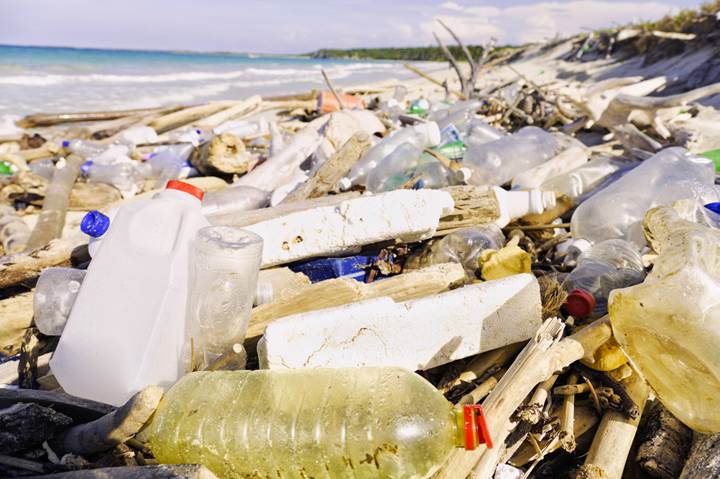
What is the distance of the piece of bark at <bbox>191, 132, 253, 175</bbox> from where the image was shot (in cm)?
443

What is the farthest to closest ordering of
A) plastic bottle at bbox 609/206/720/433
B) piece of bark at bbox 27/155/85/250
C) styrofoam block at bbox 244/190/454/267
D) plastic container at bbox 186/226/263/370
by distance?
piece of bark at bbox 27/155/85/250 < styrofoam block at bbox 244/190/454/267 < plastic container at bbox 186/226/263/370 < plastic bottle at bbox 609/206/720/433

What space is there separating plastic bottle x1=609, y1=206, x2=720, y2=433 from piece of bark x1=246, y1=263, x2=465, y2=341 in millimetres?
662

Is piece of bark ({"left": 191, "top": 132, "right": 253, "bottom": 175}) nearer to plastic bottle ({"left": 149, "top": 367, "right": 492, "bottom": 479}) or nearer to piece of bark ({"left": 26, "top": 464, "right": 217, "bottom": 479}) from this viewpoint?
plastic bottle ({"left": 149, "top": 367, "right": 492, "bottom": 479})

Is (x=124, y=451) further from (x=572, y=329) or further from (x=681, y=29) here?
(x=681, y=29)

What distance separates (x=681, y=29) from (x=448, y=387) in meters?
15.5

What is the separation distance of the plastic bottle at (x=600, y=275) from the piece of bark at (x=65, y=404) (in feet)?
5.33

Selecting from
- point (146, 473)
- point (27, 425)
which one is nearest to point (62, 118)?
point (27, 425)

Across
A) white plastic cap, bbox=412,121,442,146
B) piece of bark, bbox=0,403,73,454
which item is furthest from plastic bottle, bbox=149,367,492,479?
white plastic cap, bbox=412,121,442,146

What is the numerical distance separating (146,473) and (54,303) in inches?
50.9

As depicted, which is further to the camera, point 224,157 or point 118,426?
point 224,157

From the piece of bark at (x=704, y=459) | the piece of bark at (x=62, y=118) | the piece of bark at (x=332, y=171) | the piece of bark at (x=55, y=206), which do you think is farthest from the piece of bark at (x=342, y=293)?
the piece of bark at (x=62, y=118)

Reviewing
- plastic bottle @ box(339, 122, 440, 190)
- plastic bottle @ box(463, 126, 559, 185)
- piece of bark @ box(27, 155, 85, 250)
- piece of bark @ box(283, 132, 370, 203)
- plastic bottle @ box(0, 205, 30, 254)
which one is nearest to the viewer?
piece of bark @ box(283, 132, 370, 203)

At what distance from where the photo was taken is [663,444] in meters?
1.39

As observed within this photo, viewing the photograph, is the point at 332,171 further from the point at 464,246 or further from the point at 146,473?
the point at 146,473
